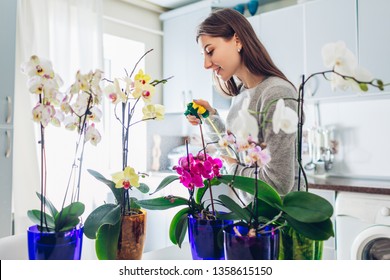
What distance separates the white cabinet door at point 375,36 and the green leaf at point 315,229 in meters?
1.91

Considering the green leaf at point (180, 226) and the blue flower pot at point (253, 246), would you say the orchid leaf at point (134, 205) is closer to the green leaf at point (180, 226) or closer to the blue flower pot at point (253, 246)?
the green leaf at point (180, 226)

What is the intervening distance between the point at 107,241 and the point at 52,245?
10 cm

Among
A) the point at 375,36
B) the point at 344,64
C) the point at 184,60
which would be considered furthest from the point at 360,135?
the point at 344,64

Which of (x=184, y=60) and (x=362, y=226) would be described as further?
(x=184, y=60)

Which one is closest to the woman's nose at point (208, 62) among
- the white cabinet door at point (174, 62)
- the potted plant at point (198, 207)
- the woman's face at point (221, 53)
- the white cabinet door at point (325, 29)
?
the woman's face at point (221, 53)

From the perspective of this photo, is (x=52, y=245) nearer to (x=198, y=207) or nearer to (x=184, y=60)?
(x=198, y=207)

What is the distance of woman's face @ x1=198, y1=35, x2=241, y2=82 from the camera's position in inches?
44.3

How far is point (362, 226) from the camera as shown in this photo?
197 centimetres

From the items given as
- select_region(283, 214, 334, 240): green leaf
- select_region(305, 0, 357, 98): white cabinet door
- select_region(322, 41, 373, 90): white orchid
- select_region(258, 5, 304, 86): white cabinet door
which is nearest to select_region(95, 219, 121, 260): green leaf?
select_region(283, 214, 334, 240): green leaf

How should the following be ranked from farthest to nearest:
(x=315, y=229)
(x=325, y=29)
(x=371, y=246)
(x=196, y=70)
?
(x=196, y=70) → (x=325, y=29) → (x=371, y=246) → (x=315, y=229)

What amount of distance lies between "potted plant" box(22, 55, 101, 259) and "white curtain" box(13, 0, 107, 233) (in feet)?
5.79

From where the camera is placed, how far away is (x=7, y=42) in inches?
78.2
